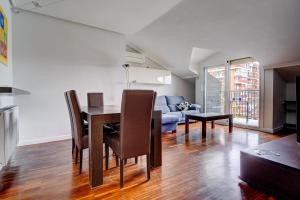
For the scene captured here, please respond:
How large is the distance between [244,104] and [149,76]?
10.3 feet

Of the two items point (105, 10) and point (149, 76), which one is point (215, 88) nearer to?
point (149, 76)

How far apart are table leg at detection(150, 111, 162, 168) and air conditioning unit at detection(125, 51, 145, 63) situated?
3.31 meters

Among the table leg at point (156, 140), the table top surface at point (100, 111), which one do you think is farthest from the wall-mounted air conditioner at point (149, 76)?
the table leg at point (156, 140)

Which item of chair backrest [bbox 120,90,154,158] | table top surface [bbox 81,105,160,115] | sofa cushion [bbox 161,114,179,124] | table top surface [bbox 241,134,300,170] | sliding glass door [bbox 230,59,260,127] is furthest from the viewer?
sliding glass door [bbox 230,59,260,127]

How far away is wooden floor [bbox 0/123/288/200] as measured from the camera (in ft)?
5.60

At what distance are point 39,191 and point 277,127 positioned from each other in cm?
520

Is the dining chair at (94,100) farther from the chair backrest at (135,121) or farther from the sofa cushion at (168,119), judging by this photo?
the chair backrest at (135,121)

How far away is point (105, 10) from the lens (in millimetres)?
3297

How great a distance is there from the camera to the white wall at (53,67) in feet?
10.8

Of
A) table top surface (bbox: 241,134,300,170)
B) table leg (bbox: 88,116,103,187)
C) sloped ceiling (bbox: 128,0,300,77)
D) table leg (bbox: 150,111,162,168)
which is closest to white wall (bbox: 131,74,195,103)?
sloped ceiling (bbox: 128,0,300,77)

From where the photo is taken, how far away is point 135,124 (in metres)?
1.88

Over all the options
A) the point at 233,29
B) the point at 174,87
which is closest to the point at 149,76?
the point at 174,87

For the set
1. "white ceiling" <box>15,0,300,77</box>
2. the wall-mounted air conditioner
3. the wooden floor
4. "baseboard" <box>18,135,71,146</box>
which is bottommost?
the wooden floor

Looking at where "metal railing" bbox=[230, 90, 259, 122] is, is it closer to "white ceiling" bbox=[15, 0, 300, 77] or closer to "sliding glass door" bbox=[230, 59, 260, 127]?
"sliding glass door" bbox=[230, 59, 260, 127]
